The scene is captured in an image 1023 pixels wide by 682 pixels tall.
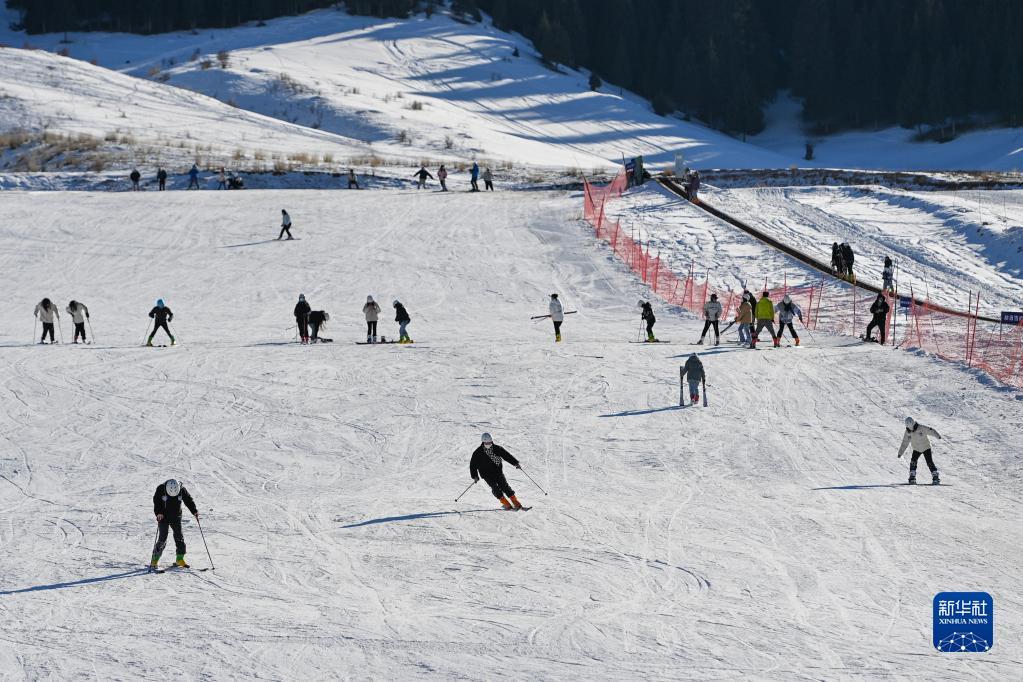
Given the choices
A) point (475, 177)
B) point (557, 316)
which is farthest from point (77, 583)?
point (475, 177)

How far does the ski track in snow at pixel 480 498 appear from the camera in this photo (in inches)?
443

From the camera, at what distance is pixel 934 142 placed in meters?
74.8

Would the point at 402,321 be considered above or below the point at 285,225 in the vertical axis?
below

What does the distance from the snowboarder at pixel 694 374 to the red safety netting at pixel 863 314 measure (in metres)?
5.31

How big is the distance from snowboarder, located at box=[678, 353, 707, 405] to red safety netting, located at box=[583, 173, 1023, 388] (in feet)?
17.4

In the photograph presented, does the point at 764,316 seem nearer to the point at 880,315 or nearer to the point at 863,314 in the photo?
the point at 880,315

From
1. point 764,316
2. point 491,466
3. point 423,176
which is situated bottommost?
point 491,466

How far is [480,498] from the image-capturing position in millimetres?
16203

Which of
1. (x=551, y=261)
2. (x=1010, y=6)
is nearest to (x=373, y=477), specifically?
(x=551, y=261)

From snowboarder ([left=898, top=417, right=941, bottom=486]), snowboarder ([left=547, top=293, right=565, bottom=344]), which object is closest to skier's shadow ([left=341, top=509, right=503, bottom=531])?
snowboarder ([left=898, top=417, right=941, bottom=486])

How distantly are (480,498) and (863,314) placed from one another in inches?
574

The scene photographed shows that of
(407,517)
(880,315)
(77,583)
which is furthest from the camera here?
(880,315)

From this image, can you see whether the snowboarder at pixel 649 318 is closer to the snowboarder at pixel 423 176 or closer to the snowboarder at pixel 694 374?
the snowboarder at pixel 694 374

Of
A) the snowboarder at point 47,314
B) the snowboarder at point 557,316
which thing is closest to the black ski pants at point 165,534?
the snowboarder at point 557,316
